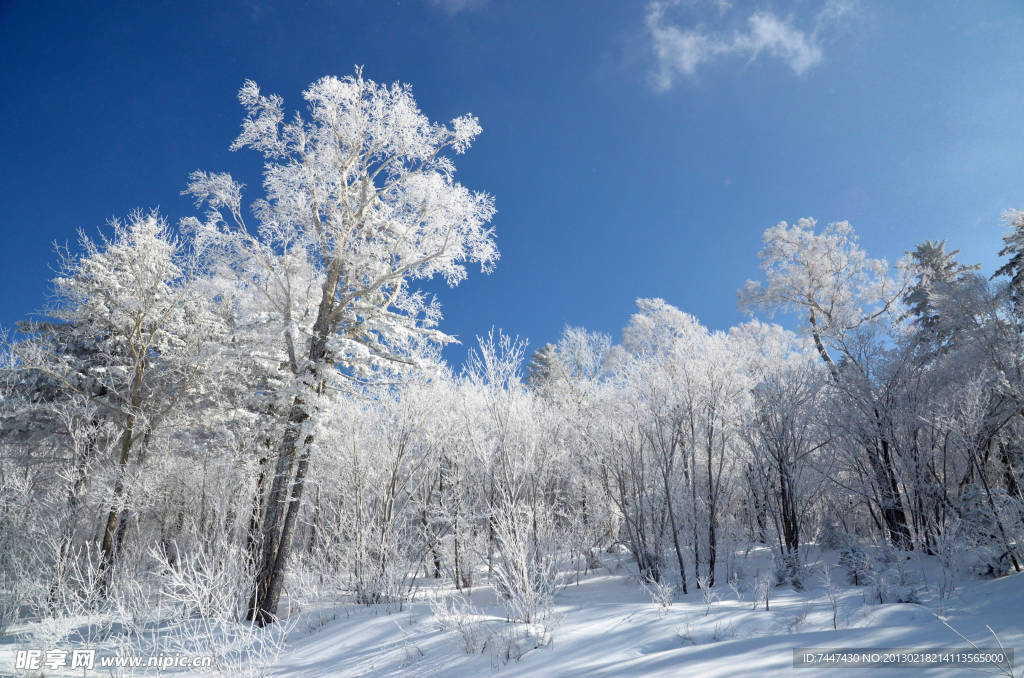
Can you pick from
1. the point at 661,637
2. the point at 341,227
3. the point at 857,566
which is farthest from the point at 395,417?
the point at 857,566

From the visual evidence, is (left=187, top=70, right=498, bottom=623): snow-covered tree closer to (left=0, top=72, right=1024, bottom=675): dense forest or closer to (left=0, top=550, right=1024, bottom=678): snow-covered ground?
(left=0, top=72, right=1024, bottom=675): dense forest

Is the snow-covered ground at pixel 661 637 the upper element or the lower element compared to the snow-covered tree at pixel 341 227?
lower

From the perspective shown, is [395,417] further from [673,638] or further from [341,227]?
[673,638]

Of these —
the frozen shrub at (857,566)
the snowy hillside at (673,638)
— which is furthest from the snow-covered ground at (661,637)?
the frozen shrub at (857,566)

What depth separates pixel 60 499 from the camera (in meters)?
12.1

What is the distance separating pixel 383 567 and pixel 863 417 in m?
11.9

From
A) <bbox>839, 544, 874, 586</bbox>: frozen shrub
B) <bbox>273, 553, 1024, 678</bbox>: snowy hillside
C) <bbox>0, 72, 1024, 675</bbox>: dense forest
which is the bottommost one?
<bbox>839, 544, 874, 586</bbox>: frozen shrub

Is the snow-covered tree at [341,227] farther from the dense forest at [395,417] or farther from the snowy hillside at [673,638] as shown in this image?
the snowy hillside at [673,638]

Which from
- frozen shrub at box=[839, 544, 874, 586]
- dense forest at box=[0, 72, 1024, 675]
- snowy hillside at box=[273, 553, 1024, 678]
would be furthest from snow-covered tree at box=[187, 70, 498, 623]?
frozen shrub at box=[839, 544, 874, 586]

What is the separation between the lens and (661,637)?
518 centimetres

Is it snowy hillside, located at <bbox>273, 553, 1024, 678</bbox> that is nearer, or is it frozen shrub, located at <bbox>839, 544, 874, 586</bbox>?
snowy hillside, located at <bbox>273, 553, 1024, 678</bbox>

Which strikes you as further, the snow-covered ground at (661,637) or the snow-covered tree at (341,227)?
the snow-covered tree at (341,227)

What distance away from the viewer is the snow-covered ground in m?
4.24

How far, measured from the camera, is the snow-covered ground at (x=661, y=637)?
424 cm
